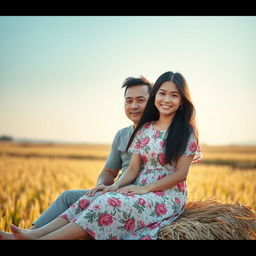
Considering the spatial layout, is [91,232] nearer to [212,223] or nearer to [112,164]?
[212,223]

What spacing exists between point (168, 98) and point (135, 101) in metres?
0.62

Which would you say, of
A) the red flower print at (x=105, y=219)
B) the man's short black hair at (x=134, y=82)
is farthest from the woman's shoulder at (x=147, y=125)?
the red flower print at (x=105, y=219)

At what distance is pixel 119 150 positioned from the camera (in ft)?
13.7

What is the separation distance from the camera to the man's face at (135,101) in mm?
4090

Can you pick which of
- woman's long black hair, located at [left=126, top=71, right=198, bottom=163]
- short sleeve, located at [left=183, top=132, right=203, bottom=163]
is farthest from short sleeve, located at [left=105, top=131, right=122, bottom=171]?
short sleeve, located at [left=183, top=132, right=203, bottom=163]

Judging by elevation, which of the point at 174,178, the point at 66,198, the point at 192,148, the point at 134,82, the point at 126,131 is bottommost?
the point at 66,198

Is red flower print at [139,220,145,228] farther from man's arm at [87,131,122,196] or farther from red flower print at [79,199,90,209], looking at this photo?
man's arm at [87,131,122,196]

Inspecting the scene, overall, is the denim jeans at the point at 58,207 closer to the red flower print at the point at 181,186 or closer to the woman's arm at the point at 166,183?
the woman's arm at the point at 166,183

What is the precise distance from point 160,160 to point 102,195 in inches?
25.6

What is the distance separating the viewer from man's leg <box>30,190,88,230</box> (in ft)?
11.8

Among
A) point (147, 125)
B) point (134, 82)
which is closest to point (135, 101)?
point (134, 82)

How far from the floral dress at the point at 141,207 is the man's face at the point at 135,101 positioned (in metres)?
0.45
